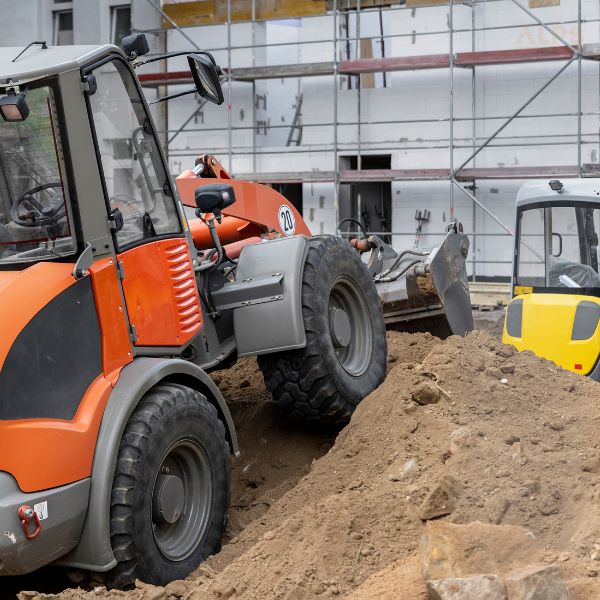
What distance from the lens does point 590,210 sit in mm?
9328

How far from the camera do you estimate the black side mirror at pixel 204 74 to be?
520 cm

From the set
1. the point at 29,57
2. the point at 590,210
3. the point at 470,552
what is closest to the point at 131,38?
the point at 29,57

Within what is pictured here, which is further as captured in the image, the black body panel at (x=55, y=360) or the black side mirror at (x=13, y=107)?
the black side mirror at (x=13, y=107)

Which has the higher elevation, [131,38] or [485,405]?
[131,38]

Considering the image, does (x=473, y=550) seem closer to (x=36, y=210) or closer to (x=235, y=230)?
(x=36, y=210)

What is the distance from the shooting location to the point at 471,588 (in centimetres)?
321

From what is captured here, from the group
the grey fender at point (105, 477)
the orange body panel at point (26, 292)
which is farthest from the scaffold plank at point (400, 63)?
the orange body panel at point (26, 292)

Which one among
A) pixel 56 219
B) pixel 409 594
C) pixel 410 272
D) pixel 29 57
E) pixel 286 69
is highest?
pixel 286 69

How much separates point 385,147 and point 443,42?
2.07 m

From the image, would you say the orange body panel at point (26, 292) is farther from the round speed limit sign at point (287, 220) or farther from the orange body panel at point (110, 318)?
the round speed limit sign at point (287, 220)

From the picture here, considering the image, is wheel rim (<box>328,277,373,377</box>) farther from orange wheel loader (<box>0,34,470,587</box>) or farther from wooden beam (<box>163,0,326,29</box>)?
wooden beam (<box>163,0,326,29</box>)

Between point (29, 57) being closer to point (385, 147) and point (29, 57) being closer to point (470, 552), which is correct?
point (470, 552)

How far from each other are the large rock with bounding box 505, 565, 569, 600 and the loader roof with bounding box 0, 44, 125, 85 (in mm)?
2802

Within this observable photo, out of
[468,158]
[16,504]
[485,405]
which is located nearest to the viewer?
[16,504]
